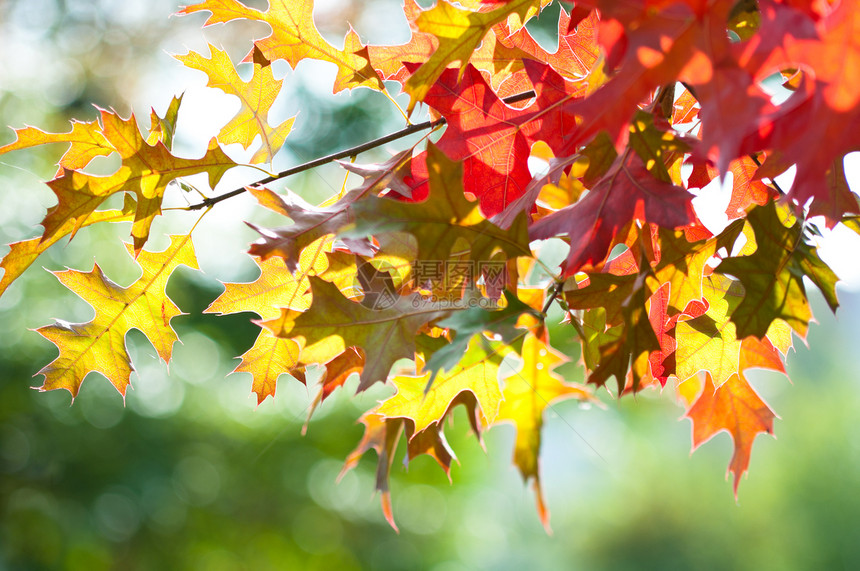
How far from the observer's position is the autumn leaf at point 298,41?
0.63 m

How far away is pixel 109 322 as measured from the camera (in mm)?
688

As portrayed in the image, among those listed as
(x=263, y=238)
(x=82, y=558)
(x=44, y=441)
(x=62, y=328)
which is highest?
(x=263, y=238)

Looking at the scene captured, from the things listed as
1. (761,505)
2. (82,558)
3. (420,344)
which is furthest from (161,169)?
(761,505)

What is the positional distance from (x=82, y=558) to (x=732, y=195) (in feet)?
18.2

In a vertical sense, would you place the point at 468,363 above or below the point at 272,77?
below

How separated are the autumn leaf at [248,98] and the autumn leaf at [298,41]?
0.09ft

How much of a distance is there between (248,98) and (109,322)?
0.27 metres

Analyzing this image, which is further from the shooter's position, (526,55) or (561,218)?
(526,55)

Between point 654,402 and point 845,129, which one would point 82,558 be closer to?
point 845,129

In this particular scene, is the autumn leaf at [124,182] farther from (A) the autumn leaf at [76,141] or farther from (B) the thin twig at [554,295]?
(B) the thin twig at [554,295]

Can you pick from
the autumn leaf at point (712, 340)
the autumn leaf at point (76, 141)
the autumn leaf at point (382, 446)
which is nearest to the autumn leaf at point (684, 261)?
the autumn leaf at point (712, 340)

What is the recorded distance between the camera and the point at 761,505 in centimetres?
853

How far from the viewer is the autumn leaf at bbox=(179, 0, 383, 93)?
24.7 inches

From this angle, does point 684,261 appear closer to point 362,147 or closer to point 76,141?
point 362,147
